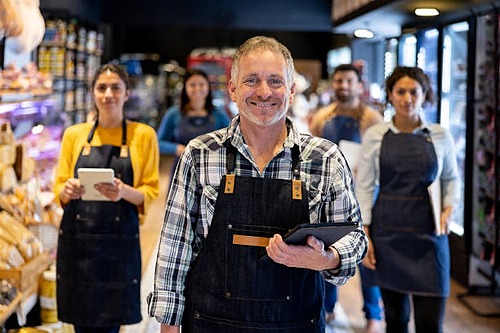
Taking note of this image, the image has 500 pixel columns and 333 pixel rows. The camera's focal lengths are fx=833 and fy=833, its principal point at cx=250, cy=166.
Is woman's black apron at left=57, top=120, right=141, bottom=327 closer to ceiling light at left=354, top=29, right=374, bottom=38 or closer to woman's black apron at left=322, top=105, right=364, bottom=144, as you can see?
woman's black apron at left=322, top=105, right=364, bottom=144

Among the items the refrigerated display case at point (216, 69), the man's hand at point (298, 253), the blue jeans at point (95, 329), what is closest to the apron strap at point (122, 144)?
the blue jeans at point (95, 329)

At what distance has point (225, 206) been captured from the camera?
2.19m

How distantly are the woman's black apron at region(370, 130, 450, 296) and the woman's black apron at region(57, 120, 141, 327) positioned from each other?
1.14 metres

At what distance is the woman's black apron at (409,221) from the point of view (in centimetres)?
375

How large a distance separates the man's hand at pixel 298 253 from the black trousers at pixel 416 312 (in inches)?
68.7

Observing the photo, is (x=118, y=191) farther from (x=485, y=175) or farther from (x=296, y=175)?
(x=485, y=175)

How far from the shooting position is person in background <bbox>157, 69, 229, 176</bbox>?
558 cm

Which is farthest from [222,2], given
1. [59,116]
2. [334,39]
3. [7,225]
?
[7,225]

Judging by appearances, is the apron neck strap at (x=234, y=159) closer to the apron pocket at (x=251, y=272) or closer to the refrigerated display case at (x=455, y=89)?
the apron pocket at (x=251, y=272)

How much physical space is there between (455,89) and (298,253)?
17.3 feet

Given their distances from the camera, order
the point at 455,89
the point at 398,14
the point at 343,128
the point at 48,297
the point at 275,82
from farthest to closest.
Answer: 1. the point at 455,89
2. the point at 398,14
3. the point at 343,128
4. the point at 48,297
5. the point at 275,82

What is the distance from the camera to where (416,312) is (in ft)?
12.4

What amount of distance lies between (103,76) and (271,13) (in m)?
7.84

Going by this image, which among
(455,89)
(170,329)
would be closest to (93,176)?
(170,329)
